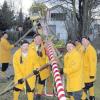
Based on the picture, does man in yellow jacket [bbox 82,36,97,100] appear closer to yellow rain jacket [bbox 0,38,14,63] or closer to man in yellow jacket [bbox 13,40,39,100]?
man in yellow jacket [bbox 13,40,39,100]

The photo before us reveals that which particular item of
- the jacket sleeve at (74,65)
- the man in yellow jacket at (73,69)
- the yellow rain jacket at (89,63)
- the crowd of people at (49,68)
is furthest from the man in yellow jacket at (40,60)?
the jacket sleeve at (74,65)

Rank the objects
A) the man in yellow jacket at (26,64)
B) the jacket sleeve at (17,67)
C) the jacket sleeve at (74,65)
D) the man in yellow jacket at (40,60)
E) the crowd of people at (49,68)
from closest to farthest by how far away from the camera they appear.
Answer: the jacket sleeve at (74,65)
the crowd of people at (49,68)
the man in yellow jacket at (26,64)
the jacket sleeve at (17,67)
the man in yellow jacket at (40,60)

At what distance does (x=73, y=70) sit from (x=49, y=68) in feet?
5.35

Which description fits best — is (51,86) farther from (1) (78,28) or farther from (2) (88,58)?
(1) (78,28)

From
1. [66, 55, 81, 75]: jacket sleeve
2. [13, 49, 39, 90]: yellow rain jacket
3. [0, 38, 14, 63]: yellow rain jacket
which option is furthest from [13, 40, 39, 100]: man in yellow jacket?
[0, 38, 14, 63]: yellow rain jacket

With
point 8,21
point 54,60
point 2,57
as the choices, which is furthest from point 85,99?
point 8,21

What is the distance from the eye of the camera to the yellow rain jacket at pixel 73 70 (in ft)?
35.2

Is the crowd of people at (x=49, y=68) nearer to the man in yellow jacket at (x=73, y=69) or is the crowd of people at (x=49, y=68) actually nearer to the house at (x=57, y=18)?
the man in yellow jacket at (x=73, y=69)

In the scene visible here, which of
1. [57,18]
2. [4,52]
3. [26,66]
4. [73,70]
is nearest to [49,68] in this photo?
[26,66]

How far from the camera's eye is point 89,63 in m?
12.2

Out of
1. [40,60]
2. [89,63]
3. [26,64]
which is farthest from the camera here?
[89,63]

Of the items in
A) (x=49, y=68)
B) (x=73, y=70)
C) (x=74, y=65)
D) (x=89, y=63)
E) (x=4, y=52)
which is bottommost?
(x=4, y=52)

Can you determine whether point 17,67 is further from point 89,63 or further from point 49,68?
point 89,63

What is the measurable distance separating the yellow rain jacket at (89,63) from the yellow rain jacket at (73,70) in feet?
4.28
